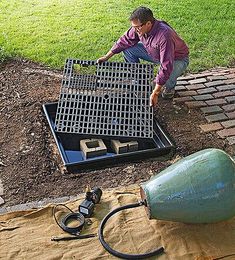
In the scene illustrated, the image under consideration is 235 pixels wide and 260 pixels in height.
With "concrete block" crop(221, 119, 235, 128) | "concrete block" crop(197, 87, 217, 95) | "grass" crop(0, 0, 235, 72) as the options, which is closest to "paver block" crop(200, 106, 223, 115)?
"concrete block" crop(221, 119, 235, 128)

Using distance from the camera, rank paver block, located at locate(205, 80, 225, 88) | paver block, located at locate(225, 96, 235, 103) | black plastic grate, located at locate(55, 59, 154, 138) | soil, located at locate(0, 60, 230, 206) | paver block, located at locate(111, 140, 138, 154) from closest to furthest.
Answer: soil, located at locate(0, 60, 230, 206) → paver block, located at locate(111, 140, 138, 154) → black plastic grate, located at locate(55, 59, 154, 138) → paver block, located at locate(225, 96, 235, 103) → paver block, located at locate(205, 80, 225, 88)

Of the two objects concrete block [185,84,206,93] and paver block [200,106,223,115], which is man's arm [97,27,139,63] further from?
paver block [200,106,223,115]

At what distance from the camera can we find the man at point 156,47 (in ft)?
13.8

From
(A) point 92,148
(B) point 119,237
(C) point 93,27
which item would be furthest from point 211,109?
(C) point 93,27

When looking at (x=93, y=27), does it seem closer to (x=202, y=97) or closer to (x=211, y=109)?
(x=202, y=97)

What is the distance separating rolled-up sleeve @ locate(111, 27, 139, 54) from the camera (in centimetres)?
458

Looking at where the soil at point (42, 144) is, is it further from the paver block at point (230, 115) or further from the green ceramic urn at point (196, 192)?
the green ceramic urn at point (196, 192)

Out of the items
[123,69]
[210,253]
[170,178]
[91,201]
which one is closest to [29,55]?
[123,69]

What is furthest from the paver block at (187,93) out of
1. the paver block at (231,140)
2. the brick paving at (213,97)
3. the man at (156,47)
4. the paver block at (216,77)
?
the paver block at (231,140)

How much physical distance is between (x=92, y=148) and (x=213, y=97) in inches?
63.5

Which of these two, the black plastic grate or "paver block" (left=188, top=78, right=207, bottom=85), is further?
"paver block" (left=188, top=78, right=207, bottom=85)

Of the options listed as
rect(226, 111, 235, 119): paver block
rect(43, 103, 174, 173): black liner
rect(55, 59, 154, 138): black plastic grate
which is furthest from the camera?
rect(226, 111, 235, 119): paver block

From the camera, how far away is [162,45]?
427 centimetres

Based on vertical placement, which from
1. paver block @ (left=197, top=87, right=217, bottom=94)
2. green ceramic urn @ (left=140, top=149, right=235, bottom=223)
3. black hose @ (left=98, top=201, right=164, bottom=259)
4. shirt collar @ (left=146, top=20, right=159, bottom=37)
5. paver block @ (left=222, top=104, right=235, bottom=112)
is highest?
shirt collar @ (left=146, top=20, right=159, bottom=37)
